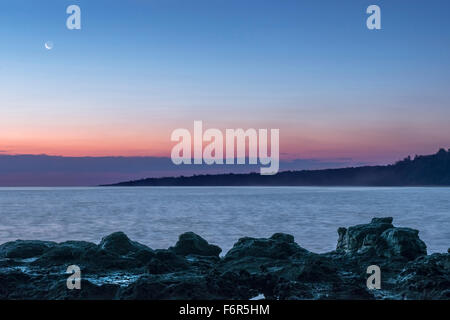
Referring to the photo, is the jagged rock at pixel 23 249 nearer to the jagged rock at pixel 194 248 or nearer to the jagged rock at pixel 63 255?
the jagged rock at pixel 63 255

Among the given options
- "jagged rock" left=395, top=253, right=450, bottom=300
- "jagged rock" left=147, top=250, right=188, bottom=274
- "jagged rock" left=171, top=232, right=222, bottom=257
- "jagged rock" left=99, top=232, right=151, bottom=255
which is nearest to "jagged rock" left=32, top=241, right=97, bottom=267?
"jagged rock" left=99, top=232, right=151, bottom=255

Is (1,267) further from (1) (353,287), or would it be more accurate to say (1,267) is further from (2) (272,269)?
(1) (353,287)

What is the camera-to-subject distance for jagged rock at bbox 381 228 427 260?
49.2ft

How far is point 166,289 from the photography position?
10.8m

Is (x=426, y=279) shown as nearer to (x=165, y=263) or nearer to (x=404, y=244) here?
(x=404, y=244)

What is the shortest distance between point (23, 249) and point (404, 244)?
1195cm

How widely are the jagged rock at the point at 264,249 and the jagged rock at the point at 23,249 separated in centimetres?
617

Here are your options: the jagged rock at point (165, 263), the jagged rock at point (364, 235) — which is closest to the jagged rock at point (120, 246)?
the jagged rock at point (165, 263)

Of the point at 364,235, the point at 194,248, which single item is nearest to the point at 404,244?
the point at 364,235

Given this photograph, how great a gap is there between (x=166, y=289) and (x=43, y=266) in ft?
17.5

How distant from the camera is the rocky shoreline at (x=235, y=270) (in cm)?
1145

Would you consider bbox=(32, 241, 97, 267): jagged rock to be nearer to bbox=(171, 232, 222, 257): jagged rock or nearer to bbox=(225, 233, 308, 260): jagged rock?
bbox=(171, 232, 222, 257): jagged rock
